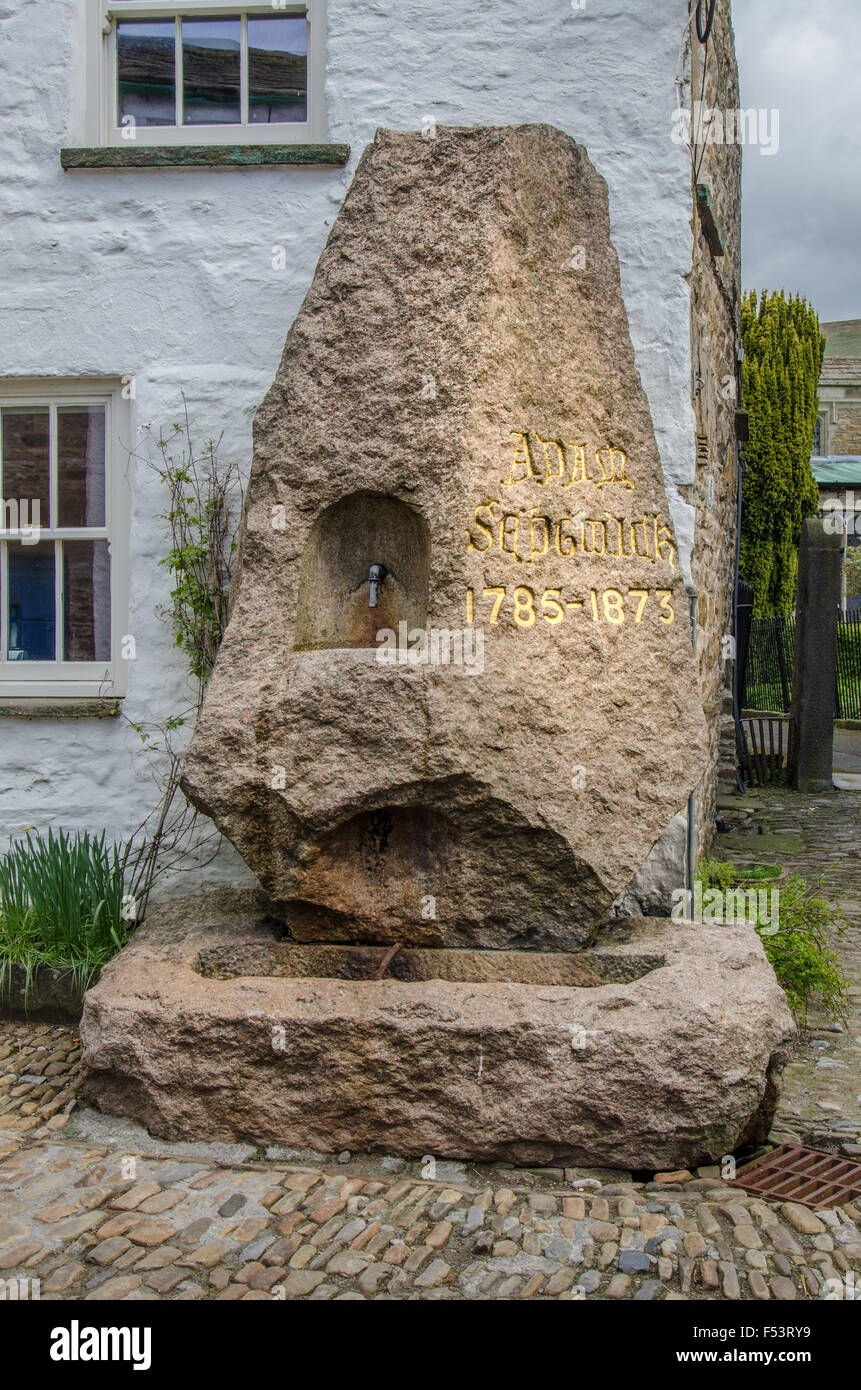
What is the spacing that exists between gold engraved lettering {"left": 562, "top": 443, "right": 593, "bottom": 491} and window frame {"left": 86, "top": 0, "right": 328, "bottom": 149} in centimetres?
204

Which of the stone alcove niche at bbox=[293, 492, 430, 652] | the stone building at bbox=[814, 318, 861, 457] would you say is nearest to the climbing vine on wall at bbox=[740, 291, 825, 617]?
the stone alcove niche at bbox=[293, 492, 430, 652]

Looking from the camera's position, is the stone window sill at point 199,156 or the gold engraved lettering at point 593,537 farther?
the stone window sill at point 199,156

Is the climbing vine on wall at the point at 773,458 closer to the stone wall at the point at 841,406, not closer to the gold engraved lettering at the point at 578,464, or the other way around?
the gold engraved lettering at the point at 578,464

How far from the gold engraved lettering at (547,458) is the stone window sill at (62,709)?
2071 millimetres

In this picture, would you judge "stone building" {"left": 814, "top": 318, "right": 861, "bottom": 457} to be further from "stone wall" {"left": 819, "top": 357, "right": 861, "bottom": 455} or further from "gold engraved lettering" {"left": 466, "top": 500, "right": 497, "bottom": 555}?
"gold engraved lettering" {"left": 466, "top": 500, "right": 497, "bottom": 555}

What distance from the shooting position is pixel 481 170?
3.58m

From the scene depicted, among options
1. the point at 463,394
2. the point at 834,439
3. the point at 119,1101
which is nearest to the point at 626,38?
the point at 463,394

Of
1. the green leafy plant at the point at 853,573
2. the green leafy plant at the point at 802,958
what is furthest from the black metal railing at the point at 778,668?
→ the green leafy plant at the point at 802,958

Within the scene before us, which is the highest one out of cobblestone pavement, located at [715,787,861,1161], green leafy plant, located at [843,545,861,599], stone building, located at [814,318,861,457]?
stone building, located at [814,318,861,457]

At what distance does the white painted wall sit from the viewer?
14.7ft

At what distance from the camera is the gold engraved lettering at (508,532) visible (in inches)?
136

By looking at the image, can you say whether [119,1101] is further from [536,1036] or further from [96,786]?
[96,786]

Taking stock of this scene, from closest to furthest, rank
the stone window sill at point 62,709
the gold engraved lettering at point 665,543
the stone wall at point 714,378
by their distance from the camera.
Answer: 1. the gold engraved lettering at point 665,543
2. the stone window sill at point 62,709
3. the stone wall at point 714,378

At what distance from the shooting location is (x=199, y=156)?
461 cm
